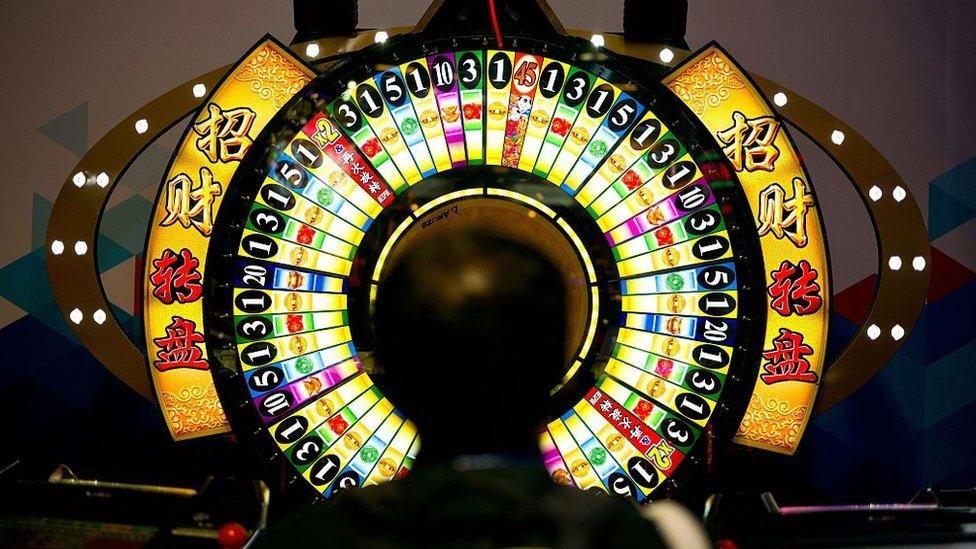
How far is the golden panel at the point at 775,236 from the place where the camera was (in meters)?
1.81

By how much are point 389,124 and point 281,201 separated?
0.26m

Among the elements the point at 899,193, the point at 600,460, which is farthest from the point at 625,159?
the point at 899,193

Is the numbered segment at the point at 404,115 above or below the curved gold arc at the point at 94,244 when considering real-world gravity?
above

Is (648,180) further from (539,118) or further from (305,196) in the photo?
(305,196)

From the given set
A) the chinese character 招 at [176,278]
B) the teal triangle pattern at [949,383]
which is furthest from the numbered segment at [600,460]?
the teal triangle pattern at [949,383]

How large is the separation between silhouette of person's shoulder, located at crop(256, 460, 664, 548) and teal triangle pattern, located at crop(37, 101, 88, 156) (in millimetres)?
1972

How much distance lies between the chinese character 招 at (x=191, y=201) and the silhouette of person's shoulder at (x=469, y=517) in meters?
0.93

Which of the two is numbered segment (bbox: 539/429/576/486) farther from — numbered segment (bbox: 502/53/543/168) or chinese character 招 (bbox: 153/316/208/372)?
chinese character 招 (bbox: 153/316/208/372)

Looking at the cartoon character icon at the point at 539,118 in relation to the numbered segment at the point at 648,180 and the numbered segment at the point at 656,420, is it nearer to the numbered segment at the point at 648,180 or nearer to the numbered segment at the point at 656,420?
the numbered segment at the point at 648,180

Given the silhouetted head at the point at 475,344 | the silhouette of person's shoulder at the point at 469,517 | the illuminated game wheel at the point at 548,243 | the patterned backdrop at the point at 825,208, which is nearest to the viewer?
the silhouette of person's shoulder at the point at 469,517

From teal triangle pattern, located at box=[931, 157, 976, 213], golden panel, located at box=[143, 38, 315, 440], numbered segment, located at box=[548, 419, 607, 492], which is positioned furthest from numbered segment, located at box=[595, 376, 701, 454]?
teal triangle pattern, located at box=[931, 157, 976, 213]

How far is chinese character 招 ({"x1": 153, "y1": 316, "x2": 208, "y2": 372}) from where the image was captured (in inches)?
72.4

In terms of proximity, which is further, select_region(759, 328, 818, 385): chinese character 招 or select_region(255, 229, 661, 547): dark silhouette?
select_region(759, 328, 818, 385): chinese character 招

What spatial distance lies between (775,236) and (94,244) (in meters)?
1.50
